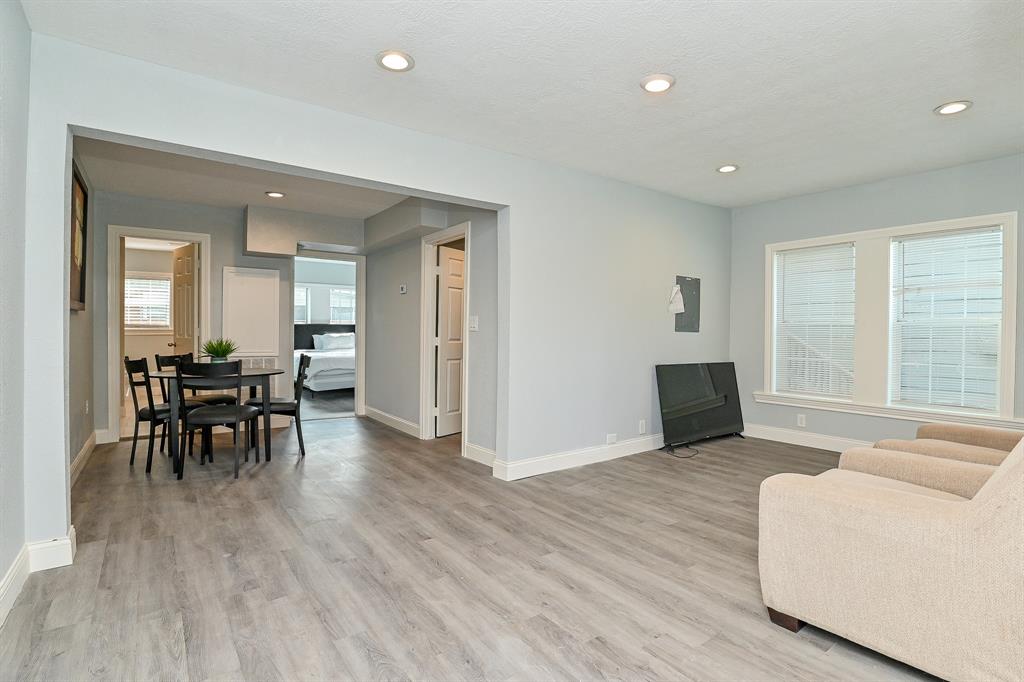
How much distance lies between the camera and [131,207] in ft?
17.3

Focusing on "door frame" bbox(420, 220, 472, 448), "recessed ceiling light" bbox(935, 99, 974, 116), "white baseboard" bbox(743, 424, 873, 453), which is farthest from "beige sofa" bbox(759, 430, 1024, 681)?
"door frame" bbox(420, 220, 472, 448)

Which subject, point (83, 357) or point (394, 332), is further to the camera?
point (394, 332)

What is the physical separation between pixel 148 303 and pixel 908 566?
36.4 ft

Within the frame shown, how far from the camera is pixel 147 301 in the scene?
9.37 meters

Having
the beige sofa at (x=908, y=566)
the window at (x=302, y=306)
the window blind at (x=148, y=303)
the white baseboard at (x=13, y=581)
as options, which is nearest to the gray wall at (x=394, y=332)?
the white baseboard at (x=13, y=581)

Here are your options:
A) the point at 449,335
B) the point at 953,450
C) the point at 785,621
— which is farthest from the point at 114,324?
the point at 953,450

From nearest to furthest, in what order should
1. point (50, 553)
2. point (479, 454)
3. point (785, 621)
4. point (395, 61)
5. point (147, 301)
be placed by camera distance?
point (785, 621)
point (50, 553)
point (395, 61)
point (479, 454)
point (147, 301)

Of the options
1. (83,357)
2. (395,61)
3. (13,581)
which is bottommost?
(13,581)

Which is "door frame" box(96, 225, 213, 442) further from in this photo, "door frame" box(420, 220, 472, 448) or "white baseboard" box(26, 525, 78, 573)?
"white baseboard" box(26, 525, 78, 573)

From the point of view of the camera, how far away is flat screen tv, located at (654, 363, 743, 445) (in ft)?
Answer: 16.6

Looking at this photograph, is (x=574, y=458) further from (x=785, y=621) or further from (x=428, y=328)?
(x=785, y=621)

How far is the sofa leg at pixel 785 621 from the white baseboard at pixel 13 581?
2.98m

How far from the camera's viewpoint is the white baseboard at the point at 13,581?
2020mm

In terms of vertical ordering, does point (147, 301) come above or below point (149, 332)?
above
